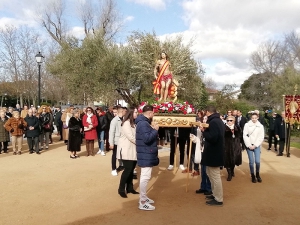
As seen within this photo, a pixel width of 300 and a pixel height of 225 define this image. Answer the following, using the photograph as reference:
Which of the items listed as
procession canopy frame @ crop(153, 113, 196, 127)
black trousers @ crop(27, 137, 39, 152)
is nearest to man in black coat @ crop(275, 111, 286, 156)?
procession canopy frame @ crop(153, 113, 196, 127)

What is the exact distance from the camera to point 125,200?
5676 mm

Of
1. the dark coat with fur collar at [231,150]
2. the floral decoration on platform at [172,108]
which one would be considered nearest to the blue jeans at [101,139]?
the floral decoration on platform at [172,108]

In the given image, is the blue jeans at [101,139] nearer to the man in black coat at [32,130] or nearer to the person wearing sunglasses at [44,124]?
the man in black coat at [32,130]

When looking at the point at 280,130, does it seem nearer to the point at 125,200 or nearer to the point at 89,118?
the point at 89,118

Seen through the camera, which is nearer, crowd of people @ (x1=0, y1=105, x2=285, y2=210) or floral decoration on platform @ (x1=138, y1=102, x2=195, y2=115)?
crowd of people @ (x1=0, y1=105, x2=285, y2=210)

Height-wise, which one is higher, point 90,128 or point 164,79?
point 164,79

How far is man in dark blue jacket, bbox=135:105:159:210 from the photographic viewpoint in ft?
16.5

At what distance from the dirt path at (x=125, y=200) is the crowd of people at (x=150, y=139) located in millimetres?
316

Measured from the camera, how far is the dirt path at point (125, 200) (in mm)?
4723

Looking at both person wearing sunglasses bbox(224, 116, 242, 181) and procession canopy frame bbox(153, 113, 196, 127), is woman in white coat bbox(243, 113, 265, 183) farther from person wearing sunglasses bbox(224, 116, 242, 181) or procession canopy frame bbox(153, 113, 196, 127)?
procession canopy frame bbox(153, 113, 196, 127)

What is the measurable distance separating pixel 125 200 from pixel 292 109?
9.28 meters

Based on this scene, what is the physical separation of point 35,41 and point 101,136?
19908 mm

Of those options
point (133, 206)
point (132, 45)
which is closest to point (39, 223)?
point (133, 206)

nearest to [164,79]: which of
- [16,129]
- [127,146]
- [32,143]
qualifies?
[127,146]
